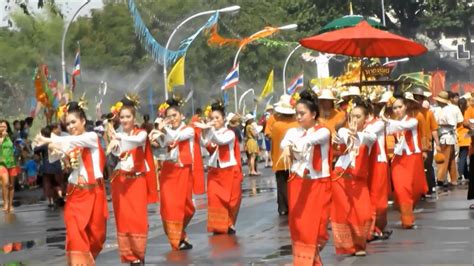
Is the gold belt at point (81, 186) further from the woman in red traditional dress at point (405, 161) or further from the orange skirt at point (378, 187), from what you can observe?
the woman in red traditional dress at point (405, 161)

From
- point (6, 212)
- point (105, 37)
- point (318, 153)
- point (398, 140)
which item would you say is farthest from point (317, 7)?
point (318, 153)

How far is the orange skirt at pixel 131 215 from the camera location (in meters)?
13.2

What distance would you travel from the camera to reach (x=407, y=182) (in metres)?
15.8

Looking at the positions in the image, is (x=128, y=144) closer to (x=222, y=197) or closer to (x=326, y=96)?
(x=326, y=96)

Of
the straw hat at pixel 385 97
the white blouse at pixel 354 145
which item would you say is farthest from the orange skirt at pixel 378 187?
the straw hat at pixel 385 97

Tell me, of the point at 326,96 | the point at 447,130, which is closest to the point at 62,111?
the point at 326,96

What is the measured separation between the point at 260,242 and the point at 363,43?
3083mm

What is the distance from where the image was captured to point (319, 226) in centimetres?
1106

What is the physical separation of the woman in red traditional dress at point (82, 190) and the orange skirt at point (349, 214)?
8.38 feet

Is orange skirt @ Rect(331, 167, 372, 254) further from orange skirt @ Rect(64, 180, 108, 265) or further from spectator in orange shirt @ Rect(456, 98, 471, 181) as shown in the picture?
spectator in orange shirt @ Rect(456, 98, 471, 181)

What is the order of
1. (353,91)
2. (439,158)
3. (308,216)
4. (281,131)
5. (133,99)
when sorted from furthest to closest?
1. (439,158)
2. (281,131)
3. (353,91)
4. (133,99)
5. (308,216)

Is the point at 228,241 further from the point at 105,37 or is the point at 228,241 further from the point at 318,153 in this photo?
the point at 105,37

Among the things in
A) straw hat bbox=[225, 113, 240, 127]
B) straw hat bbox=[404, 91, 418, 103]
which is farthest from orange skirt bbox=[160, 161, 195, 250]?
straw hat bbox=[404, 91, 418, 103]

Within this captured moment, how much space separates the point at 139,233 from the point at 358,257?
2.23m
